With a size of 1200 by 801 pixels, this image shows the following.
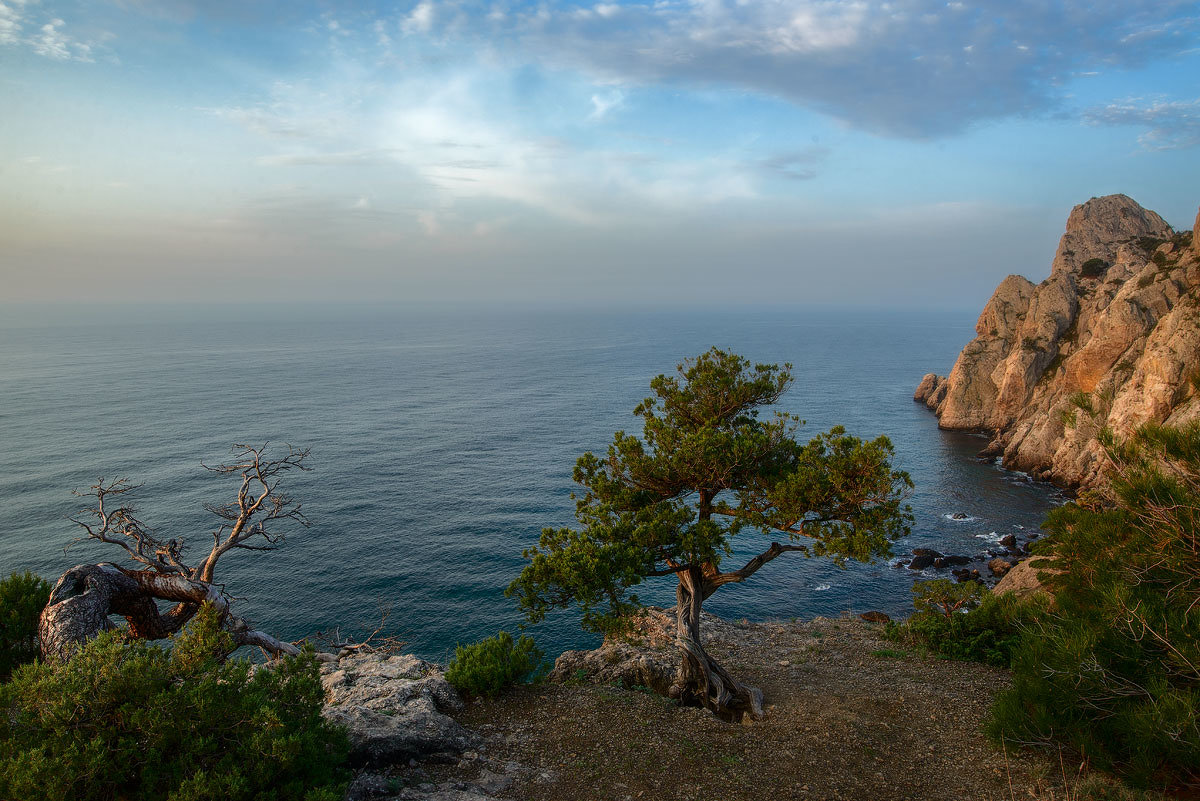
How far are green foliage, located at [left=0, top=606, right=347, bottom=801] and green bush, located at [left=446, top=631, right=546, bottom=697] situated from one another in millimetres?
7695

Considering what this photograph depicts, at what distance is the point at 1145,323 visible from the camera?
69.4 m

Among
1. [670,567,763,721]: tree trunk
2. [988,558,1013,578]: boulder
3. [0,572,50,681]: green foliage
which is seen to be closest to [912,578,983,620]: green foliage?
[670,567,763,721]: tree trunk

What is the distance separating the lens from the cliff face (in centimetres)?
5962

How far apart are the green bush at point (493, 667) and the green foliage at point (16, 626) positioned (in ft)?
33.6

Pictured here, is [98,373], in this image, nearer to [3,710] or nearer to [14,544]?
[14,544]

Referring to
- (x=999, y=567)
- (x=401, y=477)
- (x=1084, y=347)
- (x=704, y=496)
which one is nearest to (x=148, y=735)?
(x=704, y=496)

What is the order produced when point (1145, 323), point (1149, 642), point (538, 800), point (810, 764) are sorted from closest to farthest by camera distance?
point (1149, 642)
point (538, 800)
point (810, 764)
point (1145, 323)

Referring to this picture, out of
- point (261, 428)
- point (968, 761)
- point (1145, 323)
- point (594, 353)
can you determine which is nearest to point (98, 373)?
point (261, 428)

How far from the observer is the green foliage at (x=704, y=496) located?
17.0 metres

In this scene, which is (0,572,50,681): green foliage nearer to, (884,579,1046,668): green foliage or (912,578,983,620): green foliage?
(884,579,1046,668): green foliage

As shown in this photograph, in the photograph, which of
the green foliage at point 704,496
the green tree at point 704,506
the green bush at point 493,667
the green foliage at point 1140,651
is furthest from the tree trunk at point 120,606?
the green foliage at point 1140,651

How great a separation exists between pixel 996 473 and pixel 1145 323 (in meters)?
23.3

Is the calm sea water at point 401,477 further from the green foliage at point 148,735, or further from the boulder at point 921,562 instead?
the green foliage at point 148,735

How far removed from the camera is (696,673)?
20.4m
